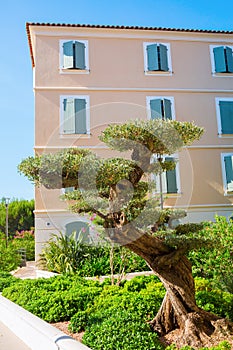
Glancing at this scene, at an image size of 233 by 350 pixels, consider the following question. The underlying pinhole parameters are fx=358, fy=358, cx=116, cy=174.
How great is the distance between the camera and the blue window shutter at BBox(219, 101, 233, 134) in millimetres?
15055

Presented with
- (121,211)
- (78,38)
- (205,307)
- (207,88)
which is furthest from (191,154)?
(121,211)

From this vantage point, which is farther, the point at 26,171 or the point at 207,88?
the point at 207,88

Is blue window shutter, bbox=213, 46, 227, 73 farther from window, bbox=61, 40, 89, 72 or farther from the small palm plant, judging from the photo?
the small palm plant

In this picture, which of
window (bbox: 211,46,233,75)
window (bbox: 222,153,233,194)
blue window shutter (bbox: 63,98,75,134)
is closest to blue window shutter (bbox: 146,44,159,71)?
window (bbox: 211,46,233,75)

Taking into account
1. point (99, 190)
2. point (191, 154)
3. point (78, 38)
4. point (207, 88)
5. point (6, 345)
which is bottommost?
point (6, 345)

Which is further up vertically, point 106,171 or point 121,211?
point 106,171

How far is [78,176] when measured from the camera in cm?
417

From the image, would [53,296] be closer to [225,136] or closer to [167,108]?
[167,108]

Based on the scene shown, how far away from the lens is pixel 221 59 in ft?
51.0

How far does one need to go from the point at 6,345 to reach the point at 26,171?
8.48 ft

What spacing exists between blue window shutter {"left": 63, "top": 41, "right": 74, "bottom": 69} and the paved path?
35.9 ft

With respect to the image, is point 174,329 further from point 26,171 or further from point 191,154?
point 191,154

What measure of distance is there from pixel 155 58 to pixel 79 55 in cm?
316

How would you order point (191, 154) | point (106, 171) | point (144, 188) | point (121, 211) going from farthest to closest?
point (191, 154) < point (144, 188) < point (121, 211) < point (106, 171)
